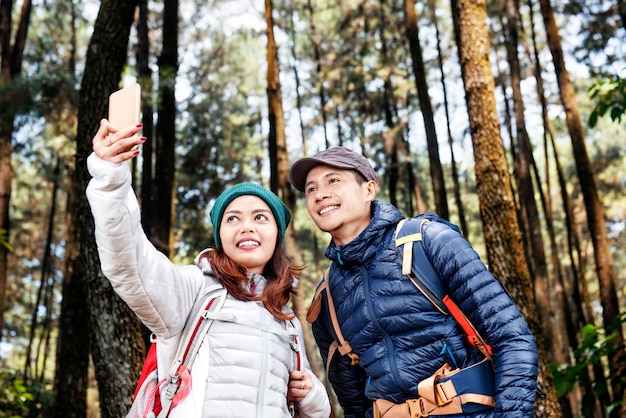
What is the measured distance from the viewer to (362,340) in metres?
2.80

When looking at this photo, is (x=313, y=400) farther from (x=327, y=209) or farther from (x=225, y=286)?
(x=327, y=209)

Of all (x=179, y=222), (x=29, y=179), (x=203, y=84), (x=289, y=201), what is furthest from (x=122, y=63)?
(x=29, y=179)

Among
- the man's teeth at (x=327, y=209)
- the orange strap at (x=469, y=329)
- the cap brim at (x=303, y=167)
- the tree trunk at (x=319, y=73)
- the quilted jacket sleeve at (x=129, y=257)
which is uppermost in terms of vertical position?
the tree trunk at (x=319, y=73)

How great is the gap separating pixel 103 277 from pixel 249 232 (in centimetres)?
321

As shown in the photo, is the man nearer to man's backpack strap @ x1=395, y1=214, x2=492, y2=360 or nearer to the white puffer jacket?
man's backpack strap @ x1=395, y1=214, x2=492, y2=360

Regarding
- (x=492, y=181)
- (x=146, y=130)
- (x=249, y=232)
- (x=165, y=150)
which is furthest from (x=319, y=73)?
(x=249, y=232)

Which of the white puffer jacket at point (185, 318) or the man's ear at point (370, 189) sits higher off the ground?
the man's ear at point (370, 189)

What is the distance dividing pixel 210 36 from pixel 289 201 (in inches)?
533

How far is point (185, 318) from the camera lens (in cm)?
232

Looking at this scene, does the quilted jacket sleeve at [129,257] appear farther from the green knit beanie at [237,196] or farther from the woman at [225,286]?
the green knit beanie at [237,196]

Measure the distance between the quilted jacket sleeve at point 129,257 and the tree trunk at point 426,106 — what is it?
9.49 meters

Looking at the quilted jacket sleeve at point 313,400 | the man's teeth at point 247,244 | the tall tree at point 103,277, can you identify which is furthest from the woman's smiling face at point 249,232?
the tall tree at point 103,277

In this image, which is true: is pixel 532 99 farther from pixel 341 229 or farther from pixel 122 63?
pixel 341 229

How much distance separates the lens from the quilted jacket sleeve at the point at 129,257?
192 centimetres
